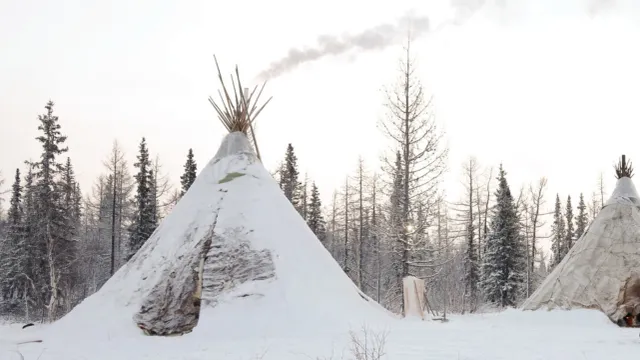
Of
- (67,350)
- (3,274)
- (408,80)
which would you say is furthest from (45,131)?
(67,350)

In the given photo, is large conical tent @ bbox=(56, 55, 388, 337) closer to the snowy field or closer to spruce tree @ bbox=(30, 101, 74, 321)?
the snowy field

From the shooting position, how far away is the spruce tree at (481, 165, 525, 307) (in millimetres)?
26875

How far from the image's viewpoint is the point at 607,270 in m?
12.0

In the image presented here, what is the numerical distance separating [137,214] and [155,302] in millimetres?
19873

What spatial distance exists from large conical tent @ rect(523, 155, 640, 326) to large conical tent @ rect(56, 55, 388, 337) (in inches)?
194

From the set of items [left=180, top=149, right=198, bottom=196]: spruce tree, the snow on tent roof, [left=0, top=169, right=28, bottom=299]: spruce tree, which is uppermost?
[left=180, top=149, right=198, bottom=196]: spruce tree

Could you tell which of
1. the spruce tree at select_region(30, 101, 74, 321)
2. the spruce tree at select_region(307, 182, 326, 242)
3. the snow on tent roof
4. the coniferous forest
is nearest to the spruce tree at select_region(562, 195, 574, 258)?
the coniferous forest

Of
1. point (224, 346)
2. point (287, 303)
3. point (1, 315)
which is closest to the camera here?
point (224, 346)

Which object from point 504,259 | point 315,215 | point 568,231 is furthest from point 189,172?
point 568,231

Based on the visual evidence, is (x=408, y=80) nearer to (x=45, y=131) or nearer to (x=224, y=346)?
(x=224, y=346)

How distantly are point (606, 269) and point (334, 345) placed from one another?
8.66 metres

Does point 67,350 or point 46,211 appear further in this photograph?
point 46,211

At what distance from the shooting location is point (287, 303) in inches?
346

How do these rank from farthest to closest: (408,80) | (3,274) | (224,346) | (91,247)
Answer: (91,247)
(3,274)
(408,80)
(224,346)
